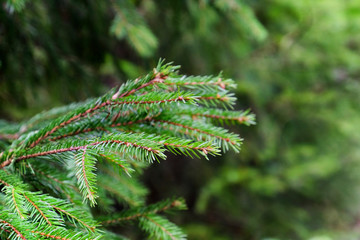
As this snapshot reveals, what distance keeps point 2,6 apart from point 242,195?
3.47 meters

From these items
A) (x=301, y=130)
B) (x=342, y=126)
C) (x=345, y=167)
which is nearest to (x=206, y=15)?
(x=342, y=126)

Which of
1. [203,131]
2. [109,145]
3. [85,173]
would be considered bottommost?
[85,173]

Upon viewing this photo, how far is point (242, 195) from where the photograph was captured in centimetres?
402

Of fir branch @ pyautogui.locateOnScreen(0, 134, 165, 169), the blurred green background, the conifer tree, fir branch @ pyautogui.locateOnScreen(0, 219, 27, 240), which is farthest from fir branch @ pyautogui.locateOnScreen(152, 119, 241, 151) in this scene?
the blurred green background

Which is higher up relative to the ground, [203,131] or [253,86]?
[253,86]

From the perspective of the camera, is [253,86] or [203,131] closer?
[203,131]

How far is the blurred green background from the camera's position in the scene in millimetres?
2039

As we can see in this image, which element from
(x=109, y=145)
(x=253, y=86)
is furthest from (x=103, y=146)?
(x=253, y=86)

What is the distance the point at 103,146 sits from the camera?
79cm

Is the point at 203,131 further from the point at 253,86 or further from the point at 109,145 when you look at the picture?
the point at 253,86

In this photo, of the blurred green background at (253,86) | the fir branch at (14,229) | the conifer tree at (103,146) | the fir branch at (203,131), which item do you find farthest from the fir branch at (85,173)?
the blurred green background at (253,86)

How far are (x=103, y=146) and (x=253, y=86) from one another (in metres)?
2.80

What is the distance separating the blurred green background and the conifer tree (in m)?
0.92

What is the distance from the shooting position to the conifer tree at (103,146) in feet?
2.49
